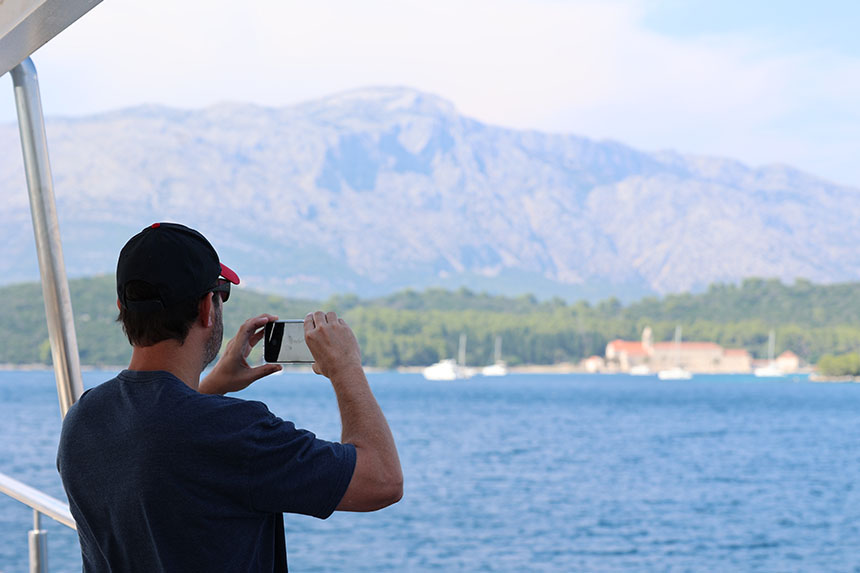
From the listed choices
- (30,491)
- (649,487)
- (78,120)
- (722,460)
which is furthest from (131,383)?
(78,120)

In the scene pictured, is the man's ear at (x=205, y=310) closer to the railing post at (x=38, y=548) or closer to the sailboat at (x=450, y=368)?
the railing post at (x=38, y=548)

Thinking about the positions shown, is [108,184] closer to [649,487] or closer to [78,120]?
[78,120]

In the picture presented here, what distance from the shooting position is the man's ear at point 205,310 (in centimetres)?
112

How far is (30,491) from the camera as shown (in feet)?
7.06

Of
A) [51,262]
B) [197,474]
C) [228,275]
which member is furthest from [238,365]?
[51,262]

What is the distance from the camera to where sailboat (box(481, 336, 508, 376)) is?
8775 centimetres

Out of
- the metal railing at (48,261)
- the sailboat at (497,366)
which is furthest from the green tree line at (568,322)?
the metal railing at (48,261)

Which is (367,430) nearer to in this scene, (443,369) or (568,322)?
(443,369)

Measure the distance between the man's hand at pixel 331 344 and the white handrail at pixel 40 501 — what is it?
95cm

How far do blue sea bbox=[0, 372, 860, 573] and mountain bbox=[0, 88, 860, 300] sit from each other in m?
56.7

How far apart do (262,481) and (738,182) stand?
172m

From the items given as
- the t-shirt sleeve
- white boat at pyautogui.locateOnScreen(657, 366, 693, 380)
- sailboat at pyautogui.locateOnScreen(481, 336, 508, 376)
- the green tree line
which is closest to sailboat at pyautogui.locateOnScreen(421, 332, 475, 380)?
the green tree line

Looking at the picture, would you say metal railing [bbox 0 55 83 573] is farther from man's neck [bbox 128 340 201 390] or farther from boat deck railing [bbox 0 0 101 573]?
man's neck [bbox 128 340 201 390]

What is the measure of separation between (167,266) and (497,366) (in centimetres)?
8924
